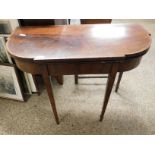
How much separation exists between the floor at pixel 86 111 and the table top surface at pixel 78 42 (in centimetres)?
72

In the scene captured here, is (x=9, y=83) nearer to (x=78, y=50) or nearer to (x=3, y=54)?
(x=3, y=54)

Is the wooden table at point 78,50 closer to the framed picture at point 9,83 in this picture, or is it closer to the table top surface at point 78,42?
the table top surface at point 78,42

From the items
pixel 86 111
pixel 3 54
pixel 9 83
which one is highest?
pixel 3 54

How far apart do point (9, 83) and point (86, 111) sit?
77 cm

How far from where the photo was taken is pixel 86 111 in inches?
59.4

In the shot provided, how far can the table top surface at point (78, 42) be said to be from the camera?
917 millimetres

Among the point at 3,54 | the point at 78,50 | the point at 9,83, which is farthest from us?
the point at 9,83

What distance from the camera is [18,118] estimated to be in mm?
1460

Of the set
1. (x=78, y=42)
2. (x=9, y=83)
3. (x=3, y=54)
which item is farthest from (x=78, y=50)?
(x=9, y=83)

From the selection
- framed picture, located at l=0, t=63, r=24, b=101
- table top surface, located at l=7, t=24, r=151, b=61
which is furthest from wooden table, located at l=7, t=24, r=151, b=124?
framed picture, located at l=0, t=63, r=24, b=101

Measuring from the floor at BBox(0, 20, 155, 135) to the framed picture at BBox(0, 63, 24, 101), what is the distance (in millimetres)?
77

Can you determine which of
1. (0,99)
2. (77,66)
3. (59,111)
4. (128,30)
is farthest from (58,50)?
(0,99)

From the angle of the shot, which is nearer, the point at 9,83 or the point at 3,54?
the point at 3,54
